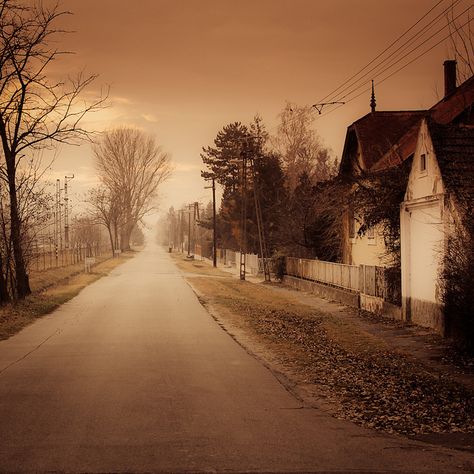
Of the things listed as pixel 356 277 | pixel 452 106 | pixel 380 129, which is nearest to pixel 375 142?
pixel 380 129

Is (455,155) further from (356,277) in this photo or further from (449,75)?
(449,75)

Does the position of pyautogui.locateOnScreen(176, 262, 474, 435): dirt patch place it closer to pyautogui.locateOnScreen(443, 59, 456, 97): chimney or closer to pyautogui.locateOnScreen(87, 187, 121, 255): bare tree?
pyautogui.locateOnScreen(443, 59, 456, 97): chimney

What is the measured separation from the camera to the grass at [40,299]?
A: 1709 cm

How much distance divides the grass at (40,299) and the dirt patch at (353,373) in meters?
5.59

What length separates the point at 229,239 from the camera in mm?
67625

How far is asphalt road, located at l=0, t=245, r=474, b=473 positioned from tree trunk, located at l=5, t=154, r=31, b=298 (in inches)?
344

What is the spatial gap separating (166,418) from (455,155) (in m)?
11.0

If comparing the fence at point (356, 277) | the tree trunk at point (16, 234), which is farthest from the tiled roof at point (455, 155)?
the tree trunk at point (16, 234)

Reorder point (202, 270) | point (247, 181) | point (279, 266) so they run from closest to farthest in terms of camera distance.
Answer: point (279, 266), point (202, 270), point (247, 181)

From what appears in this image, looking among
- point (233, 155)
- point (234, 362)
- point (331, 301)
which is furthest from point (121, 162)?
point (234, 362)

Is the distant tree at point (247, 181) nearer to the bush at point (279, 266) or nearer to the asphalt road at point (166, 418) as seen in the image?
the bush at point (279, 266)

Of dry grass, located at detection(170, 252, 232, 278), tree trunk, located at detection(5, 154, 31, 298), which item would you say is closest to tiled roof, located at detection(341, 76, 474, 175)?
tree trunk, located at detection(5, 154, 31, 298)

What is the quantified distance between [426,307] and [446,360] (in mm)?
4355

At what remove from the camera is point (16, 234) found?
2186 cm
